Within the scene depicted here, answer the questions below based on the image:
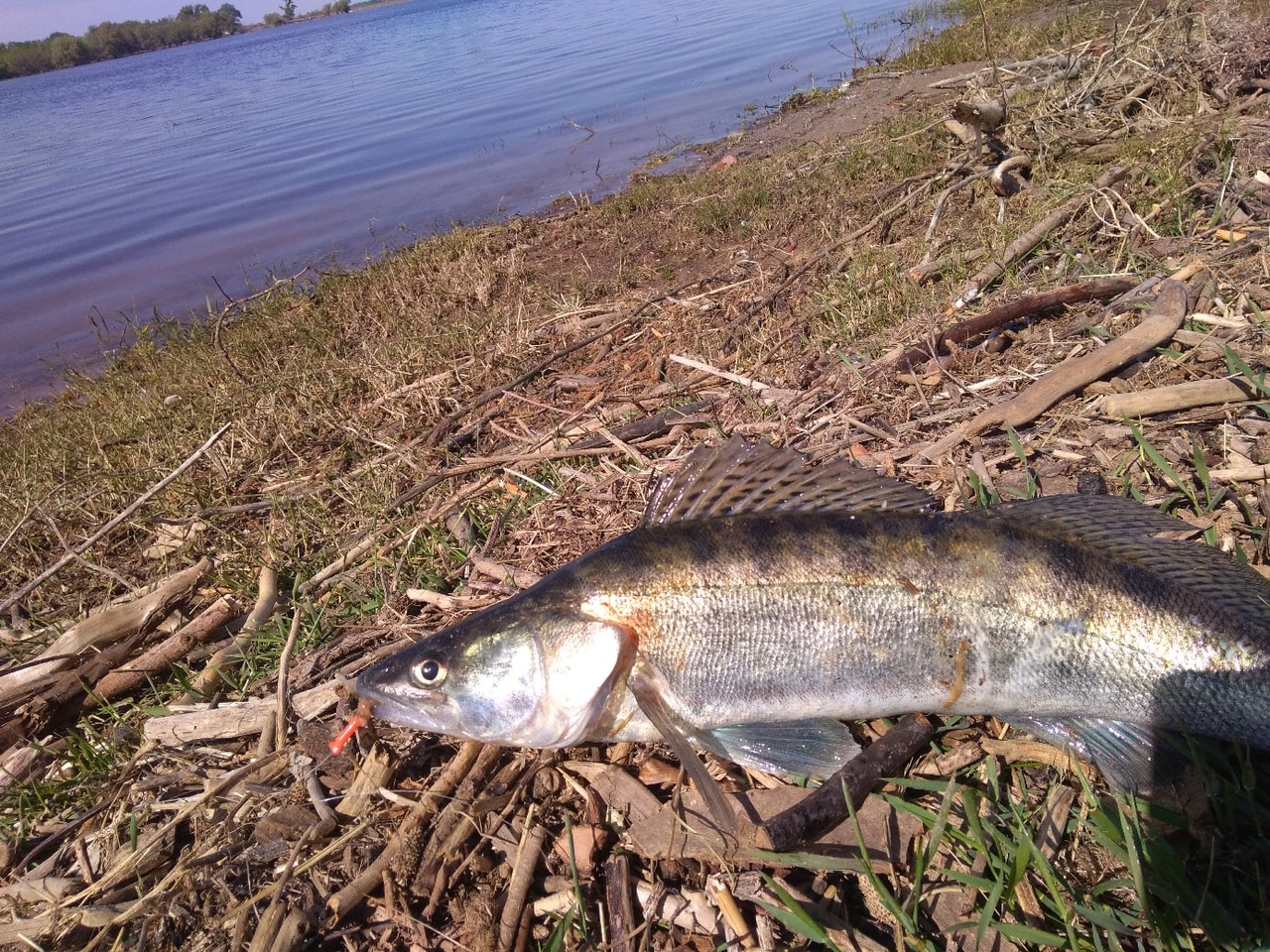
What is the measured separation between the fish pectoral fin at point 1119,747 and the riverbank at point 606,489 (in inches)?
3.2

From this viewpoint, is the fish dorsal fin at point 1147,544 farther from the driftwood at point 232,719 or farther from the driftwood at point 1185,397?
the driftwood at point 232,719

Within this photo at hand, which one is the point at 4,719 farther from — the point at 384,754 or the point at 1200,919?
the point at 1200,919

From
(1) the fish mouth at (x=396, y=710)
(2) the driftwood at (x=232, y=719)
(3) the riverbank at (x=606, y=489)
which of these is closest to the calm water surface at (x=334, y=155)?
(3) the riverbank at (x=606, y=489)

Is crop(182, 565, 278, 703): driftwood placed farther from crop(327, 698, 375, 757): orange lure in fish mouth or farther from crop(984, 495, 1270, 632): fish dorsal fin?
crop(984, 495, 1270, 632): fish dorsal fin

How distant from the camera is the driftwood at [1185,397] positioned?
3.54 metres

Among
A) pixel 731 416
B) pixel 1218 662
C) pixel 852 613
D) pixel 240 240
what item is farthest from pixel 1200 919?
pixel 240 240

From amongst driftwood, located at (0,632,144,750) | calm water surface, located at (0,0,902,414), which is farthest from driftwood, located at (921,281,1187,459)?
calm water surface, located at (0,0,902,414)

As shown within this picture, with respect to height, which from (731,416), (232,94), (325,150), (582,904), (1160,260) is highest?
(232,94)

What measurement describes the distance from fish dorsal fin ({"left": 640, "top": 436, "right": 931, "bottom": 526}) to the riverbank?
0.83 m

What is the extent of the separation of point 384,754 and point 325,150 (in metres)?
20.5

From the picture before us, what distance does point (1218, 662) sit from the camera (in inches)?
87.4

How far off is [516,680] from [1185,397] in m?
3.21

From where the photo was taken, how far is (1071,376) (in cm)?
394

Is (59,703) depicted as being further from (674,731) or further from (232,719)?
(674,731)
